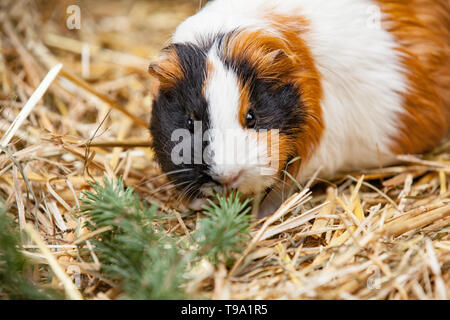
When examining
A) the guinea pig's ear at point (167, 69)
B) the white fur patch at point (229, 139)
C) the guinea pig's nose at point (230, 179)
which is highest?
the guinea pig's ear at point (167, 69)

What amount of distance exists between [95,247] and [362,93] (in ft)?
4.92

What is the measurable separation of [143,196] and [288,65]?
3.40 feet

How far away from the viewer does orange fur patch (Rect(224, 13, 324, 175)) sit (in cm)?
198

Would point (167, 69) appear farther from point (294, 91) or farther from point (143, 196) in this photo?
point (143, 196)

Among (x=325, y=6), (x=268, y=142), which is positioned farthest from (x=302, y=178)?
(x=325, y=6)

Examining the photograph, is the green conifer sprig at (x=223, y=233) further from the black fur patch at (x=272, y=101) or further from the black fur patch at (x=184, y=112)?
the black fur patch at (x=272, y=101)

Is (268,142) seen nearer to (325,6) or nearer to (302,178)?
(302,178)

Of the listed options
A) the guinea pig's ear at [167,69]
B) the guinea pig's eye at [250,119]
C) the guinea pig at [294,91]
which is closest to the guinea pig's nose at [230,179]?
the guinea pig at [294,91]

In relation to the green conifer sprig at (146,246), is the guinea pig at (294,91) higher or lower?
higher

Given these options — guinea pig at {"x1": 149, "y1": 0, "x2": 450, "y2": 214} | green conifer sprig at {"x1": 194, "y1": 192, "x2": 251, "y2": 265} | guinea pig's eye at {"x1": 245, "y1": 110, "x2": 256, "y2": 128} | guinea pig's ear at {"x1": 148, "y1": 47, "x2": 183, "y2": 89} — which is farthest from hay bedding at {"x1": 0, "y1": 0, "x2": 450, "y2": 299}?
guinea pig's eye at {"x1": 245, "y1": 110, "x2": 256, "y2": 128}

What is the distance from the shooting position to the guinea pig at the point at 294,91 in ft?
6.29

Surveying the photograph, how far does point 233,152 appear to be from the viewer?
1.83 metres

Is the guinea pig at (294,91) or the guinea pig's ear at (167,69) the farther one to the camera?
the guinea pig's ear at (167,69)

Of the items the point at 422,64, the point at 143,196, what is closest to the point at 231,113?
the point at 143,196
